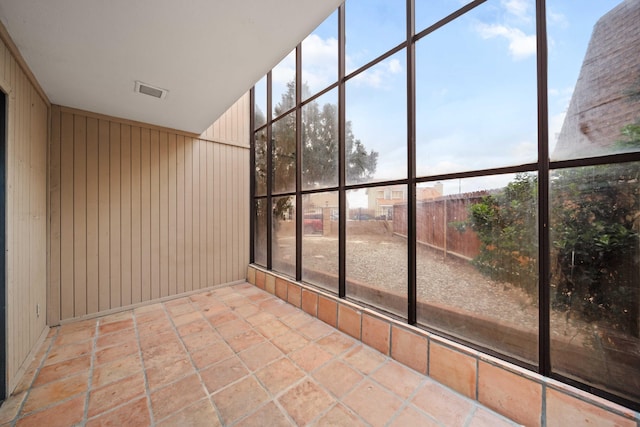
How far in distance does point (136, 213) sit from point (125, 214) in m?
0.10

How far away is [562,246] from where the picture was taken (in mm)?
1270

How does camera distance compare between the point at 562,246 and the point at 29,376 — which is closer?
the point at 562,246

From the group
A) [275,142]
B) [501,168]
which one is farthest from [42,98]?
[501,168]

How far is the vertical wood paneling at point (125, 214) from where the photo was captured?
2797mm

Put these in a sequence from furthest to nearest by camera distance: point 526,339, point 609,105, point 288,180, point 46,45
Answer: point 288,180
point 46,45
point 526,339
point 609,105

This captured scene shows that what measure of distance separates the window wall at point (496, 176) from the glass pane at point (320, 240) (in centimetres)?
3

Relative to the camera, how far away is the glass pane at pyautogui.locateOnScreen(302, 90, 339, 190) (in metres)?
2.50

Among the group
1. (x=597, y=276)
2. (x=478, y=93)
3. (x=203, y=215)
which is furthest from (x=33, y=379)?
(x=478, y=93)

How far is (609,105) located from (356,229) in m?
1.70

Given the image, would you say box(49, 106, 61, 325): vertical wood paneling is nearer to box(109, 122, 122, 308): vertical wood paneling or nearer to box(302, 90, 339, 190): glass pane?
box(109, 122, 122, 308): vertical wood paneling

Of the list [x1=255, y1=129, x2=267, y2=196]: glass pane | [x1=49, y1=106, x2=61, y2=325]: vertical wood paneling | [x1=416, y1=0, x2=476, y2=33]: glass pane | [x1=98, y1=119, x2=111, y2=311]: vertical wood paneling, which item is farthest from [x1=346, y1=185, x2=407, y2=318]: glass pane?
[x1=49, y1=106, x2=61, y2=325]: vertical wood paneling

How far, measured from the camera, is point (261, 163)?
3.70 metres

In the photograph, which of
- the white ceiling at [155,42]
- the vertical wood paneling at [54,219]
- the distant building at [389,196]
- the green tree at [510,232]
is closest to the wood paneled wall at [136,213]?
the vertical wood paneling at [54,219]

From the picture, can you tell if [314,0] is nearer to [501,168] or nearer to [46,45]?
[501,168]
